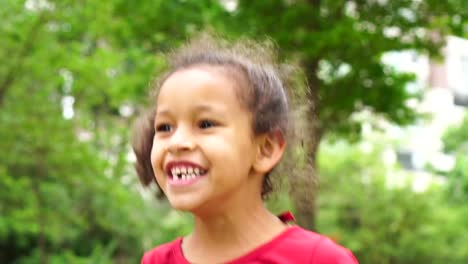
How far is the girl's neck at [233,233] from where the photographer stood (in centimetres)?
230

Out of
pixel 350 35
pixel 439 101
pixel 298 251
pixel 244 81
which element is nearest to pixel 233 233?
pixel 298 251

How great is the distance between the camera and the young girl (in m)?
2.18

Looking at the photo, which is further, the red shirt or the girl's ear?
the girl's ear

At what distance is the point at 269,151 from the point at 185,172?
0.27 m

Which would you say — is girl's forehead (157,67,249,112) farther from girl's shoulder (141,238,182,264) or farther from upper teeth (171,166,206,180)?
girl's shoulder (141,238,182,264)

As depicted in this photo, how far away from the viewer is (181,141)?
7.09ft

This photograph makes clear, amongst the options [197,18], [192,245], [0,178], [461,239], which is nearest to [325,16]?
[197,18]

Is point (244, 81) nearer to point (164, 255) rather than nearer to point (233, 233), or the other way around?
point (233, 233)

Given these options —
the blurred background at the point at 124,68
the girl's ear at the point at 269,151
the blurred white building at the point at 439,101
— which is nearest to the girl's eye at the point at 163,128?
the girl's ear at the point at 269,151

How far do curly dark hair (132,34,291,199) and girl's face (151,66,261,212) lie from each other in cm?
6

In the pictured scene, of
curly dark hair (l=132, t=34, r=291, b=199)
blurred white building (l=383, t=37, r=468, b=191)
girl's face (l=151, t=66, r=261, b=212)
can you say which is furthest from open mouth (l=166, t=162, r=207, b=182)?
blurred white building (l=383, t=37, r=468, b=191)

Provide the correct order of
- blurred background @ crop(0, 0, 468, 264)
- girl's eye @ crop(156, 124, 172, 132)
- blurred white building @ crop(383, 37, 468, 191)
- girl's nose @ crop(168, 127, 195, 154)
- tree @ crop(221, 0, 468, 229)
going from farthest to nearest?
blurred white building @ crop(383, 37, 468, 191) < blurred background @ crop(0, 0, 468, 264) < tree @ crop(221, 0, 468, 229) < girl's eye @ crop(156, 124, 172, 132) < girl's nose @ crop(168, 127, 195, 154)

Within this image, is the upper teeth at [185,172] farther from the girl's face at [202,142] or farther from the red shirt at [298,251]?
the red shirt at [298,251]

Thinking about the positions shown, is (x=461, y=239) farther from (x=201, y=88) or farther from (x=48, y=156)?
(x=201, y=88)
